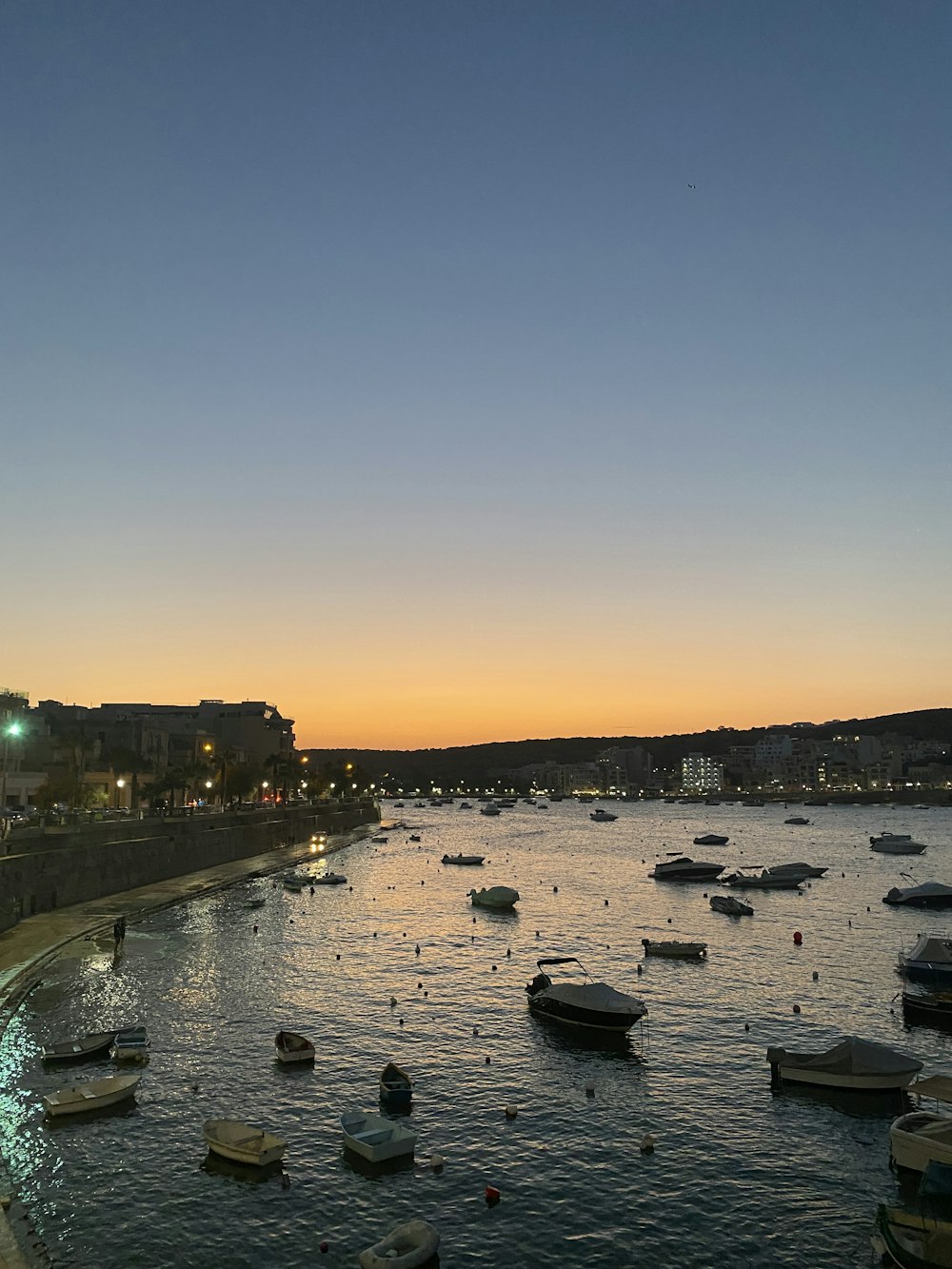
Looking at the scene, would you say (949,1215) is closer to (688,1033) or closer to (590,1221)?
(590,1221)

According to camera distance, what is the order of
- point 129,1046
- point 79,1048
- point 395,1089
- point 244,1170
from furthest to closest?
point 129,1046
point 79,1048
point 395,1089
point 244,1170

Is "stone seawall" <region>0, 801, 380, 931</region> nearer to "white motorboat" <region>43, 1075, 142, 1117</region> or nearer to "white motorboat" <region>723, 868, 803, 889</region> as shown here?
"white motorboat" <region>43, 1075, 142, 1117</region>

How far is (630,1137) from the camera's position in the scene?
36.6 meters

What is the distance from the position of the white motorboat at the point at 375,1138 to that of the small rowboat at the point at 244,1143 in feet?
8.14

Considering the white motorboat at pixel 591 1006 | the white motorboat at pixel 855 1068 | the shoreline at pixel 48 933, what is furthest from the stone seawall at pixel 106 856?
the white motorboat at pixel 855 1068

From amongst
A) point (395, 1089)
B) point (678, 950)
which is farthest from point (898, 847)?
point (395, 1089)

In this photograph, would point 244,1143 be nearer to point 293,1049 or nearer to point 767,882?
point 293,1049

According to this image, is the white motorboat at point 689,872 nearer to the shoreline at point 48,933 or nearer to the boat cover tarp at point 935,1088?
the shoreline at point 48,933

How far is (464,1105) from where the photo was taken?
3956cm

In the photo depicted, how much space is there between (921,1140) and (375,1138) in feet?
61.5

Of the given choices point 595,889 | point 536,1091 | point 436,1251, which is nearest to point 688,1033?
point 536,1091

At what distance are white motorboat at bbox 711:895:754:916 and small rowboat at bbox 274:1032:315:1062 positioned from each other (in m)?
64.1

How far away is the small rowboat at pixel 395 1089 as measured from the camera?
3869 centimetres

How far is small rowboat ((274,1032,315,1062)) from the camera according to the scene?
142 ft
